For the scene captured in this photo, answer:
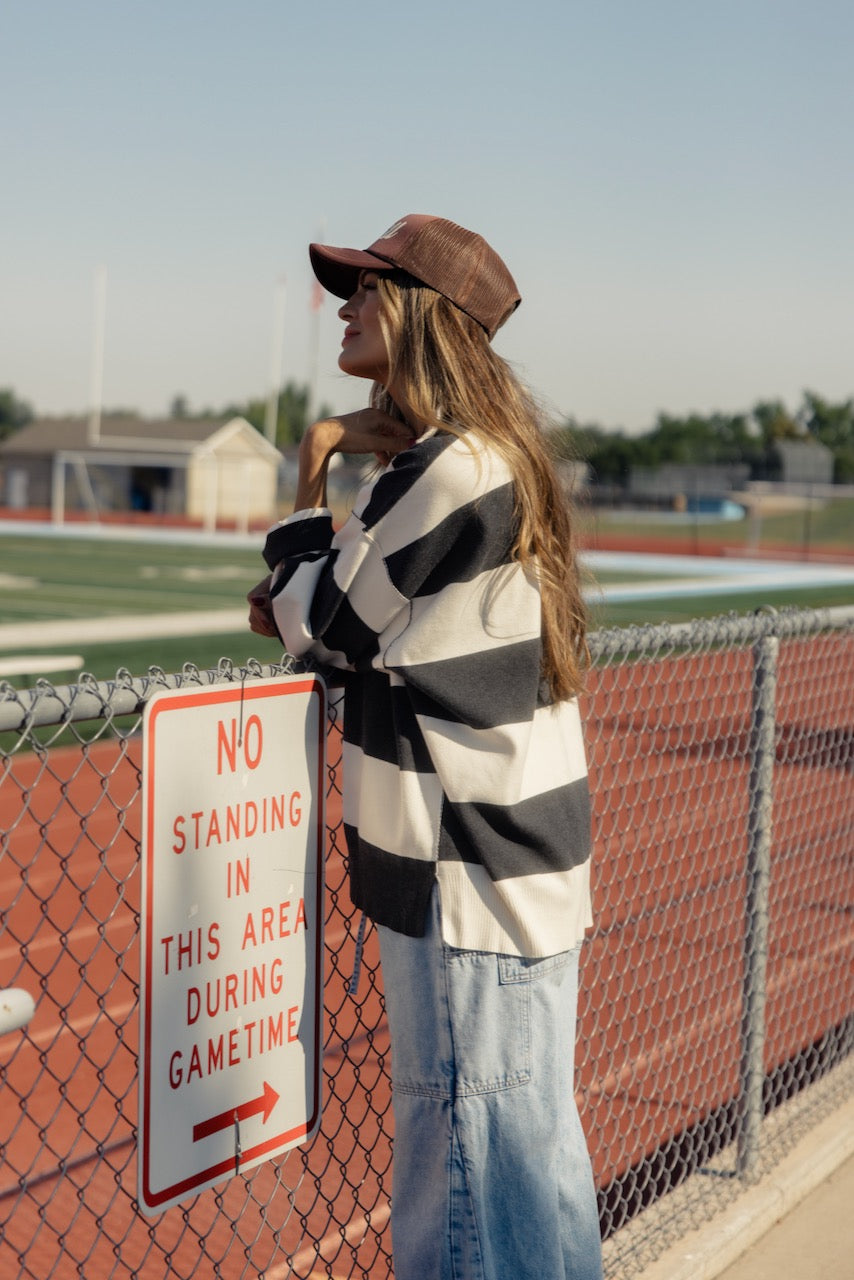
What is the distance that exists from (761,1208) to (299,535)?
236 cm

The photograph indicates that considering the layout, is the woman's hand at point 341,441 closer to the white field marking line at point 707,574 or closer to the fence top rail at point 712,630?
the fence top rail at point 712,630

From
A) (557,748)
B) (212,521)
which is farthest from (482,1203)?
(212,521)

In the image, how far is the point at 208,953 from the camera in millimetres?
2096

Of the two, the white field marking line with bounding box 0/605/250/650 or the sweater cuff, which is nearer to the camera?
the sweater cuff

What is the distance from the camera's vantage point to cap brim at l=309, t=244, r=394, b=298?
2135 mm

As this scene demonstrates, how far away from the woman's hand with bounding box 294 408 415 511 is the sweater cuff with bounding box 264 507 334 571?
0.21 ft

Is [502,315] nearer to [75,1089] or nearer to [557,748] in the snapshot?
[557,748]

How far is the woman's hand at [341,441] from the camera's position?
2.28 m

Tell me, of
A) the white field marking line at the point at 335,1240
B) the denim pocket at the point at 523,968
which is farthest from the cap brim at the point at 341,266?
the white field marking line at the point at 335,1240

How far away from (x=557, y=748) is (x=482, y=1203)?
667 millimetres

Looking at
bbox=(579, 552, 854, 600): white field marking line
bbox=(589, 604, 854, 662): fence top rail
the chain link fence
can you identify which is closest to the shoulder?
the chain link fence

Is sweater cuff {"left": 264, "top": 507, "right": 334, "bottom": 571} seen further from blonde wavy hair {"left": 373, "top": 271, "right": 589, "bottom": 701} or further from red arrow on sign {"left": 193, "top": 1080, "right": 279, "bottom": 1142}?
red arrow on sign {"left": 193, "top": 1080, "right": 279, "bottom": 1142}

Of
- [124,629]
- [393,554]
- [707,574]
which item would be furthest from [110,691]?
[707,574]

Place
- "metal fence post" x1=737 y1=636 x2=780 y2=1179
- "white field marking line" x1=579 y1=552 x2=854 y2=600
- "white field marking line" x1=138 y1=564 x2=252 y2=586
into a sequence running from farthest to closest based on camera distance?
"white field marking line" x1=138 y1=564 x2=252 y2=586
"white field marking line" x1=579 y1=552 x2=854 y2=600
"metal fence post" x1=737 y1=636 x2=780 y2=1179
